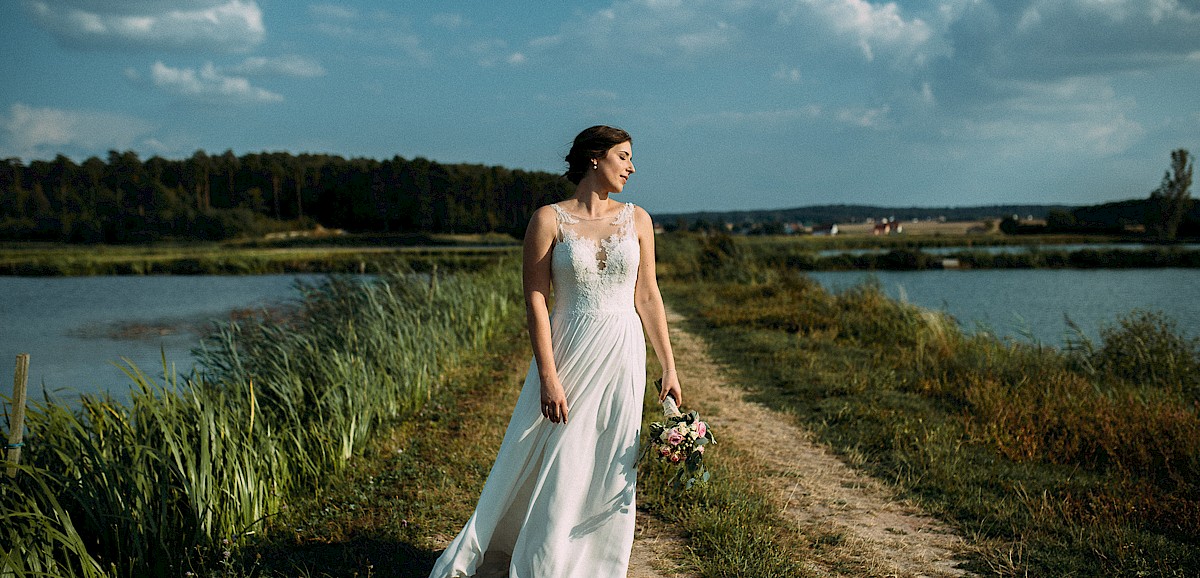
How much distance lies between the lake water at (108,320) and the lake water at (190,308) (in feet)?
0.12

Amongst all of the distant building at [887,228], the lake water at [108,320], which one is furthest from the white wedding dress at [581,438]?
the distant building at [887,228]

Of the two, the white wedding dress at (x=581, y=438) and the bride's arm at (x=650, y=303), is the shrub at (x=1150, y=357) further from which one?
the white wedding dress at (x=581, y=438)

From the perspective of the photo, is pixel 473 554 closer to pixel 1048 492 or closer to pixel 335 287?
pixel 1048 492

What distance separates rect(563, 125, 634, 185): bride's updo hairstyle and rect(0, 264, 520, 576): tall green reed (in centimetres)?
204

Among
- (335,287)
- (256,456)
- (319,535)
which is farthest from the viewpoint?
(335,287)

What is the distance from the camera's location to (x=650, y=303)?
3.11m

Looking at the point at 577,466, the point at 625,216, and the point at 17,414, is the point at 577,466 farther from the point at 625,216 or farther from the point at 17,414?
the point at 17,414

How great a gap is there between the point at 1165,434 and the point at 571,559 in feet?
15.8

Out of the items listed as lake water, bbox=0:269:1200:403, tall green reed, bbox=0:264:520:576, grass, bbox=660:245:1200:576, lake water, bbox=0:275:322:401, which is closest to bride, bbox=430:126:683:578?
tall green reed, bbox=0:264:520:576

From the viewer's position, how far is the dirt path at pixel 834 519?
11.7 ft

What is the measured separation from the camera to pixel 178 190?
180 feet

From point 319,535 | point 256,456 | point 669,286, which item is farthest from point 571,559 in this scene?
point 669,286

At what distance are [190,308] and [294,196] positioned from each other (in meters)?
39.7

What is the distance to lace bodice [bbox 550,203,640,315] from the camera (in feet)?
9.45
